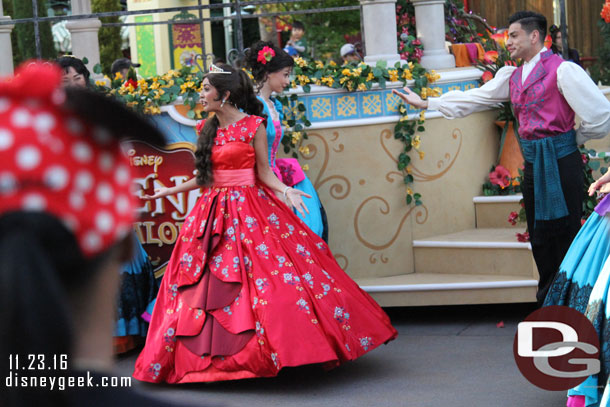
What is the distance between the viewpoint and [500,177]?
235 inches

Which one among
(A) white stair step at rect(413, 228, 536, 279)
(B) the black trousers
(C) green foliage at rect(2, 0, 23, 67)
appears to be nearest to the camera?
(B) the black trousers

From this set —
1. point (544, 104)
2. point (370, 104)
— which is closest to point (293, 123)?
point (370, 104)

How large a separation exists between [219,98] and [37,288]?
13.3ft

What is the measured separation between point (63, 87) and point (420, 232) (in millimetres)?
5134

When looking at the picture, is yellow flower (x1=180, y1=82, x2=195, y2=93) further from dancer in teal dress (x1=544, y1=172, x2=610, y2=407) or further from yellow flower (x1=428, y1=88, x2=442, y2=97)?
dancer in teal dress (x1=544, y1=172, x2=610, y2=407)

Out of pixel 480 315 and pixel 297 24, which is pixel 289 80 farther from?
Answer: pixel 297 24

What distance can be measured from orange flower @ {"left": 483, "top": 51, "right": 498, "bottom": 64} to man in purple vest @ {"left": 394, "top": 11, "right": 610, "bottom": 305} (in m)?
1.59

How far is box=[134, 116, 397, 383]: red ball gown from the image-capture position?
4289mm

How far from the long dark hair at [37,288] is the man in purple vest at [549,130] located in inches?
161

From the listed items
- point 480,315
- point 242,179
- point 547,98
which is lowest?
point 480,315

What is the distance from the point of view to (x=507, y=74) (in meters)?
4.90

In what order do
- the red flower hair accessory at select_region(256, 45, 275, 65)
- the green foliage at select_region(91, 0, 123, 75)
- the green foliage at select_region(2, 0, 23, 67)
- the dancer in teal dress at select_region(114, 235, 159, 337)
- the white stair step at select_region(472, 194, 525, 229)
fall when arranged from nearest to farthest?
the red flower hair accessory at select_region(256, 45, 275, 65) → the dancer in teal dress at select_region(114, 235, 159, 337) → the white stair step at select_region(472, 194, 525, 229) → the green foliage at select_region(2, 0, 23, 67) → the green foliage at select_region(91, 0, 123, 75)

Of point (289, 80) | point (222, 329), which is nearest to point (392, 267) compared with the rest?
point (289, 80)

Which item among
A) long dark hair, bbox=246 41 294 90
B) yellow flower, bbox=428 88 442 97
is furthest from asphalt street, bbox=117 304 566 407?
long dark hair, bbox=246 41 294 90
